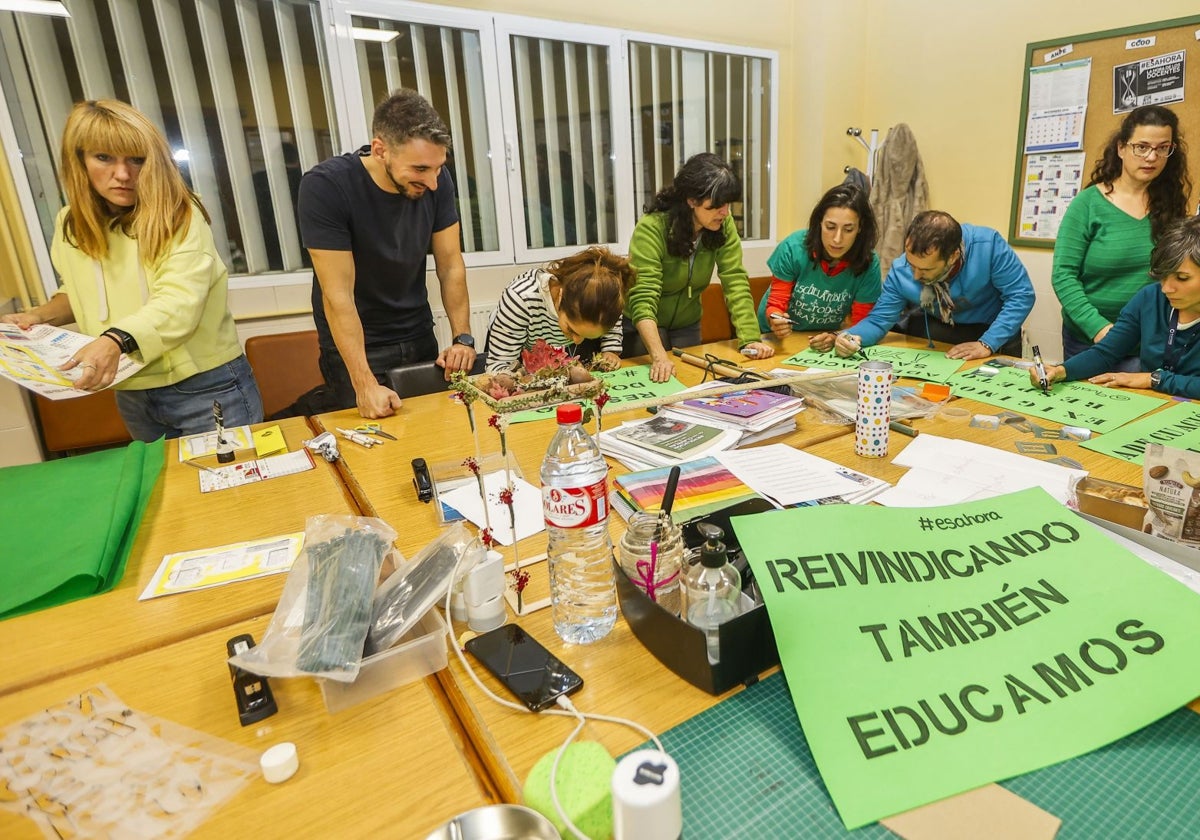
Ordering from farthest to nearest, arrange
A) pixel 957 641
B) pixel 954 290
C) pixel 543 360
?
1. pixel 954 290
2. pixel 543 360
3. pixel 957 641

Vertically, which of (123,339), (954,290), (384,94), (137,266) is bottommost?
(954,290)

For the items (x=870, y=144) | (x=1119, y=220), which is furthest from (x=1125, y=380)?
(x=870, y=144)

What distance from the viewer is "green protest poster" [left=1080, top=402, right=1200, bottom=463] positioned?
129 centimetres

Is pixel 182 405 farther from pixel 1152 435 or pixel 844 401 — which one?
pixel 1152 435

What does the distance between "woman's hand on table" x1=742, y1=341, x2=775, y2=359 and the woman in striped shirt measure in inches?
17.8

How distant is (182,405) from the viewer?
5.77ft

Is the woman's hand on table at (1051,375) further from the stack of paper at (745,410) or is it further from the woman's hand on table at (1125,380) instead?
the stack of paper at (745,410)

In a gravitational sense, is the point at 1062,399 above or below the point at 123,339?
below

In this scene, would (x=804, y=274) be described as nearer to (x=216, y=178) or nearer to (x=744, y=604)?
(x=744, y=604)

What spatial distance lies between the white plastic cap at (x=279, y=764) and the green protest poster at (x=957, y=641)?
1.65 ft

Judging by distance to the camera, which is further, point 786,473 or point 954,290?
point 954,290

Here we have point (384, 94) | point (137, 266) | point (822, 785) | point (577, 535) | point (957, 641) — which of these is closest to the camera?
point (822, 785)

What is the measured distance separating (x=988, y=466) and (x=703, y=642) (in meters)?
0.84

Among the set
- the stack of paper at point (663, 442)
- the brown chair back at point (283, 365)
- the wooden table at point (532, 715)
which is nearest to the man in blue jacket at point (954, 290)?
the stack of paper at point (663, 442)
